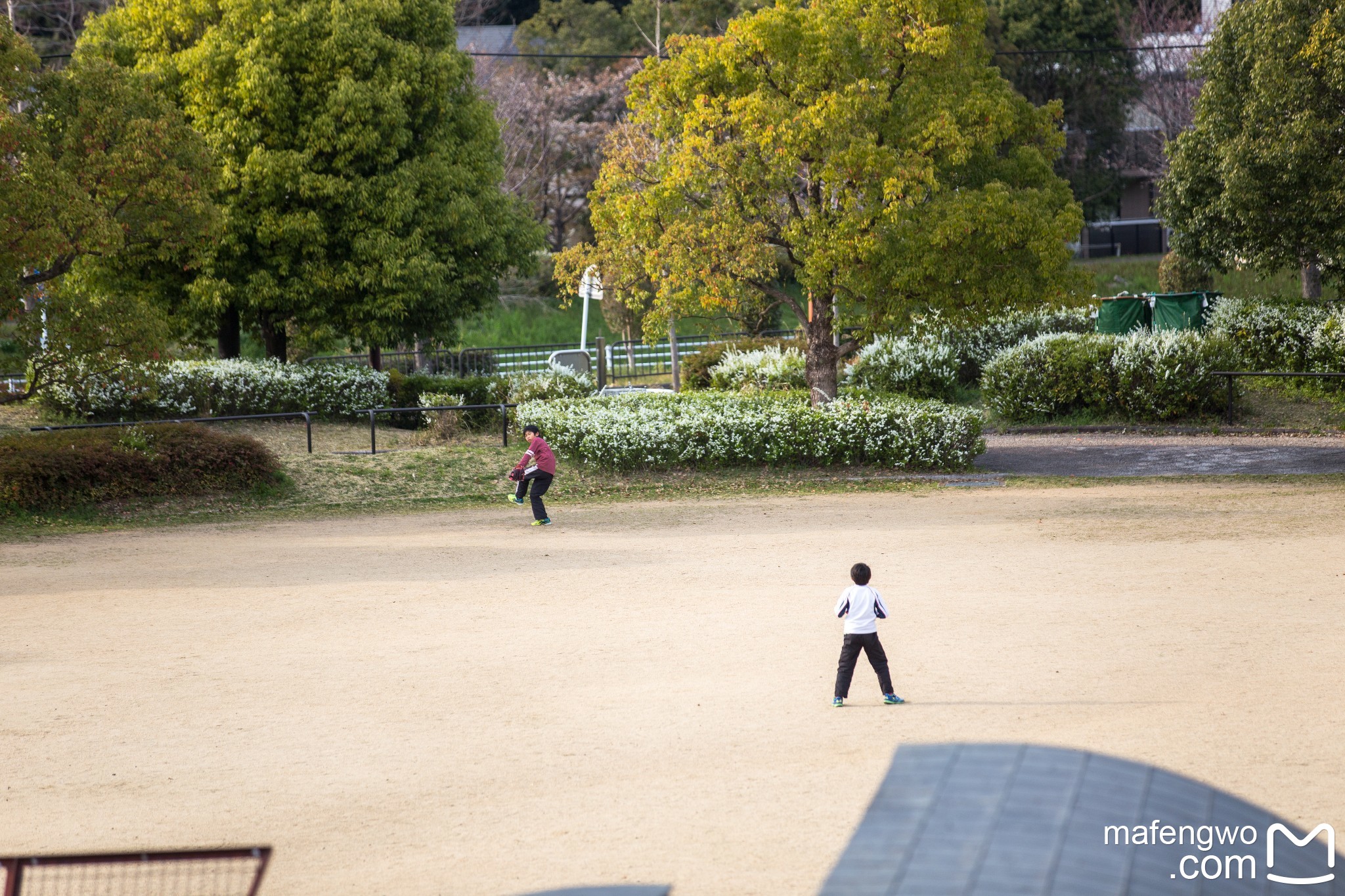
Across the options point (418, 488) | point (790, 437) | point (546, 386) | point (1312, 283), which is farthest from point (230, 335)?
point (1312, 283)

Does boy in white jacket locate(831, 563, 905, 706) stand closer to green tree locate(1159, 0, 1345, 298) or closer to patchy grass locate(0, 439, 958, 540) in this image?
patchy grass locate(0, 439, 958, 540)

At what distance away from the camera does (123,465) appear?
16891 mm

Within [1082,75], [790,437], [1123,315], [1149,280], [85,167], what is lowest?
[790,437]

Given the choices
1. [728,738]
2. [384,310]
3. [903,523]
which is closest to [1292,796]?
[728,738]

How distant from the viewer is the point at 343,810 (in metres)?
6.23

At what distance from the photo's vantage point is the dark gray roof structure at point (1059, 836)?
2213mm

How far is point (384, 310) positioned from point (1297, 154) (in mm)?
16359

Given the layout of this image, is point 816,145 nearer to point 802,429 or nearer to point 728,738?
point 802,429

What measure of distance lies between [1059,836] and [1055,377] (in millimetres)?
21664

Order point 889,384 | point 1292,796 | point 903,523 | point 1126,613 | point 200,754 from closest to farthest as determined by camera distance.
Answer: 1. point 1292,796
2. point 200,754
3. point 1126,613
4. point 903,523
5. point 889,384

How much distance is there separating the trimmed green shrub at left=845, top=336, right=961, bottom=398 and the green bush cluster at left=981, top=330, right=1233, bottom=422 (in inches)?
81.8

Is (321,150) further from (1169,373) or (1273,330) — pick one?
(1273,330)

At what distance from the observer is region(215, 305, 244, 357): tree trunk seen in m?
25.1

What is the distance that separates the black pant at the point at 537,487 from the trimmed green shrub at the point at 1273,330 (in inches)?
599
